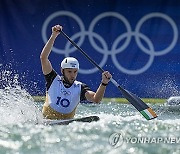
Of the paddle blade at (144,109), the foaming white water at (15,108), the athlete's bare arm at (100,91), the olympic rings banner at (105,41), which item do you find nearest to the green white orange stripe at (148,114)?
the paddle blade at (144,109)

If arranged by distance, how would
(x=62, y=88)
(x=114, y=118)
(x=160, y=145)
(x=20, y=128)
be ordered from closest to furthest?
1. (x=160, y=145)
2. (x=20, y=128)
3. (x=62, y=88)
4. (x=114, y=118)

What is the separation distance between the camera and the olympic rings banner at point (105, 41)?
11.9 metres

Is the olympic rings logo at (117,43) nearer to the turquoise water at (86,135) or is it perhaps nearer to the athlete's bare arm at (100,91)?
the turquoise water at (86,135)

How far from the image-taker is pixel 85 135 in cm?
602

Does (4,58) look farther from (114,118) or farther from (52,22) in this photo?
(114,118)

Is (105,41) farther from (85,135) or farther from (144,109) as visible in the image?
(85,135)

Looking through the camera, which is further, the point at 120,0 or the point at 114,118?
the point at 120,0

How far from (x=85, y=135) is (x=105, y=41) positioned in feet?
20.0

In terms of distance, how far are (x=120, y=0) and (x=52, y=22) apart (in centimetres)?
154

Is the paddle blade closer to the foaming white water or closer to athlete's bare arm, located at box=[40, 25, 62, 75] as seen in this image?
athlete's bare arm, located at box=[40, 25, 62, 75]

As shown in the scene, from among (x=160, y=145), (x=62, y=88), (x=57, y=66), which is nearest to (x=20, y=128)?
(x=62, y=88)

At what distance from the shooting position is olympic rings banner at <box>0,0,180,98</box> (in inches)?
470

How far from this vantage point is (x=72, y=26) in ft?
39.3

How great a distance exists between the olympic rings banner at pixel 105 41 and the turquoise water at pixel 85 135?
12.9 ft
